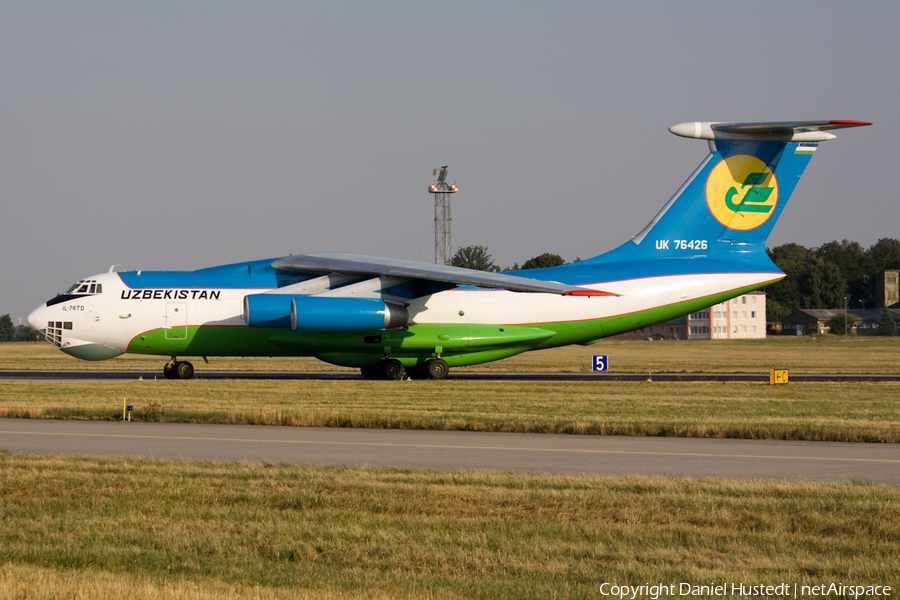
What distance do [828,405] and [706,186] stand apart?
11.5 meters

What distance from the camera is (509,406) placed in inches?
738

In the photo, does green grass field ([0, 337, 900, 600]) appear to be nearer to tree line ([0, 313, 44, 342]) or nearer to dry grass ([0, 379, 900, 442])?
dry grass ([0, 379, 900, 442])

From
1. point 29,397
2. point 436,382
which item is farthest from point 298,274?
point 29,397

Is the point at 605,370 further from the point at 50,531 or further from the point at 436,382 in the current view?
the point at 50,531

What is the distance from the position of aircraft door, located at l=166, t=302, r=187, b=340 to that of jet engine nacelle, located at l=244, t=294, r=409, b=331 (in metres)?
1.93

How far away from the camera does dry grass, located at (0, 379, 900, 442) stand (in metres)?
15.4

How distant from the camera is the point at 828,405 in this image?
19.1 metres

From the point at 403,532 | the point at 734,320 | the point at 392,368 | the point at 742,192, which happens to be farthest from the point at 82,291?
the point at 734,320

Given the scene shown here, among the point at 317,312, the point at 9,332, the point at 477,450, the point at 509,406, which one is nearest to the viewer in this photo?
the point at 477,450

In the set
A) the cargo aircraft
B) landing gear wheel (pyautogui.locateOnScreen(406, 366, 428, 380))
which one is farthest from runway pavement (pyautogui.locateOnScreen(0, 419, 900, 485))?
landing gear wheel (pyautogui.locateOnScreen(406, 366, 428, 380))

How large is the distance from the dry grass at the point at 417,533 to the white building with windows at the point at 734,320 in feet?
316

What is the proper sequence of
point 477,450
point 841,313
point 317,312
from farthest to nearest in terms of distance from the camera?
1. point 841,313
2. point 317,312
3. point 477,450

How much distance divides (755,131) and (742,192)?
208cm

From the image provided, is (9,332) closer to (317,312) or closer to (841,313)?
(841,313)
